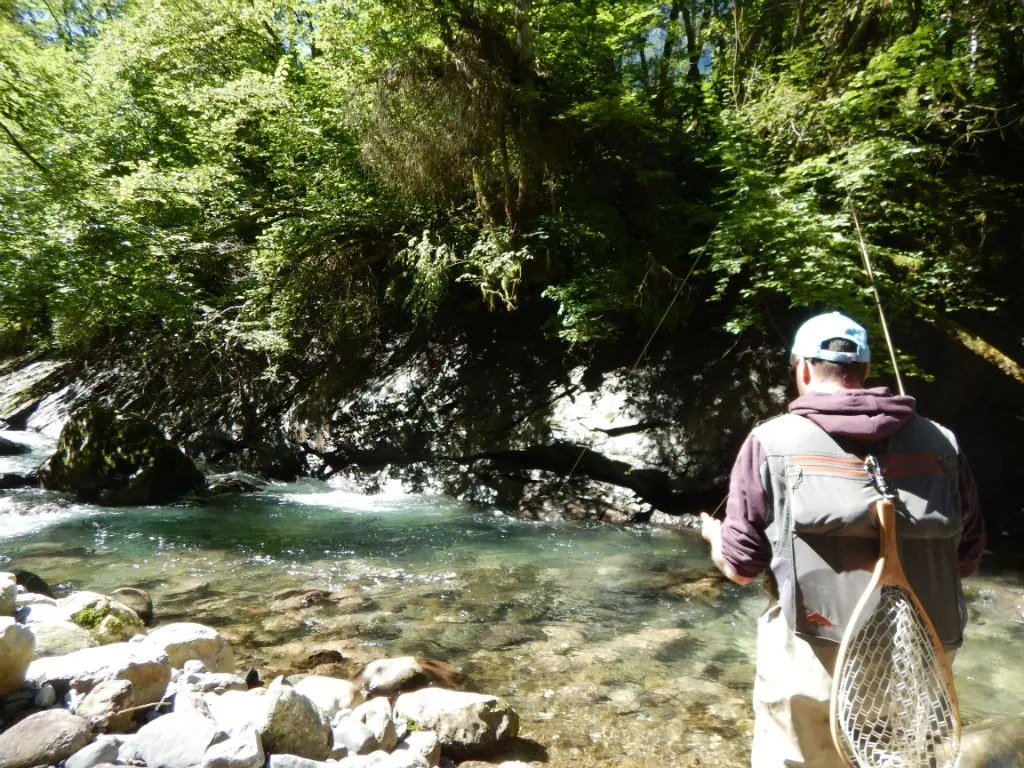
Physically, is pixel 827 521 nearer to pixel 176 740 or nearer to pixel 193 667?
pixel 176 740

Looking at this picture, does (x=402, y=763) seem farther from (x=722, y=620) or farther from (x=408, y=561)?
(x=408, y=561)

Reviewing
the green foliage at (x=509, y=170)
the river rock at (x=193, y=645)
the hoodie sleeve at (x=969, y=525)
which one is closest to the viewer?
the hoodie sleeve at (x=969, y=525)

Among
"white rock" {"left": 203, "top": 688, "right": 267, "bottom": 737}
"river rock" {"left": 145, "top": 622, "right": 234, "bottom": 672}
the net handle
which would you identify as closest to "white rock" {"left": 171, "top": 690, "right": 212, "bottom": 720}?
"white rock" {"left": 203, "top": 688, "right": 267, "bottom": 737}

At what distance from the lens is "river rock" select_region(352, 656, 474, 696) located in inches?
159

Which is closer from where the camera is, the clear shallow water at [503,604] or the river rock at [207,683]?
the river rock at [207,683]

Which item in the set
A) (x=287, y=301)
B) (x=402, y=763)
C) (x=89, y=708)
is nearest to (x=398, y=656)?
(x=402, y=763)

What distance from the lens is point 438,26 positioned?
9.32 m

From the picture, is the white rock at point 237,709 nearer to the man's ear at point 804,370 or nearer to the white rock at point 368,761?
the white rock at point 368,761

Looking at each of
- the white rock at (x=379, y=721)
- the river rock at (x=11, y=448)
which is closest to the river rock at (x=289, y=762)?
the white rock at (x=379, y=721)

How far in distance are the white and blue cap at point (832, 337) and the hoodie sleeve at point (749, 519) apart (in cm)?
33

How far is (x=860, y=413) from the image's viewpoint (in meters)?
1.87

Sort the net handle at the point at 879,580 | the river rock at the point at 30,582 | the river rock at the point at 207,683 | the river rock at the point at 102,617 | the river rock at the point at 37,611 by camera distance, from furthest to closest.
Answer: the river rock at the point at 30,582 → the river rock at the point at 102,617 → the river rock at the point at 37,611 → the river rock at the point at 207,683 → the net handle at the point at 879,580

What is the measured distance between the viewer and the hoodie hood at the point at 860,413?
6.04 ft

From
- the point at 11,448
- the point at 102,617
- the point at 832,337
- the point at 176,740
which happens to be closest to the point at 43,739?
the point at 176,740
